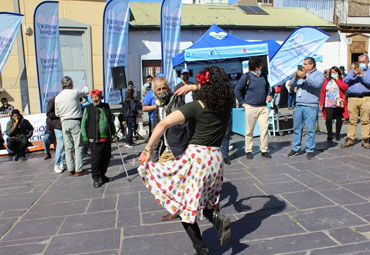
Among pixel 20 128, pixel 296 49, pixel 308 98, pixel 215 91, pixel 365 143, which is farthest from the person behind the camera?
pixel 20 128

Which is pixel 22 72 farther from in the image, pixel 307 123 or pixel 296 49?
pixel 307 123

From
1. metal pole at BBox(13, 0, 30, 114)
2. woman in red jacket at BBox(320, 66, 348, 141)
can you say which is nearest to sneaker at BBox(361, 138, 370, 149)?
woman in red jacket at BBox(320, 66, 348, 141)

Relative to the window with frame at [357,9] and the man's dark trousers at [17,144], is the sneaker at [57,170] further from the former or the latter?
the window with frame at [357,9]

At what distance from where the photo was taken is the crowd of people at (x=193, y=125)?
2.58 meters

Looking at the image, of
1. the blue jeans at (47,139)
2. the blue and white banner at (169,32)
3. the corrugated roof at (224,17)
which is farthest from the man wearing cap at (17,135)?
the corrugated roof at (224,17)

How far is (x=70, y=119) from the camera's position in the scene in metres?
5.61

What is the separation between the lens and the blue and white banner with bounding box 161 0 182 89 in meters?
8.58

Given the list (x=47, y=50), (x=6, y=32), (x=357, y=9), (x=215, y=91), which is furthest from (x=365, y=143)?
(x=357, y=9)

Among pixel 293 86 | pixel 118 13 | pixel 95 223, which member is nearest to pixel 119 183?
pixel 95 223

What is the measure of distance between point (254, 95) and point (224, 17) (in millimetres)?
11507

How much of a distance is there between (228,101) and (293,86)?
386cm

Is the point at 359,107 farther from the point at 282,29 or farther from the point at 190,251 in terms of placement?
the point at 282,29

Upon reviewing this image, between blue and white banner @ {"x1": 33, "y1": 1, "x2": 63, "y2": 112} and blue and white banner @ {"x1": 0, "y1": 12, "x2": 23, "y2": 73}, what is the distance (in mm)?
470

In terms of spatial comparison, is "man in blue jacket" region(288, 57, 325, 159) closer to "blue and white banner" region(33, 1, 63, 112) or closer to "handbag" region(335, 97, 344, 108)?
"handbag" region(335, 97, 344, 108)
